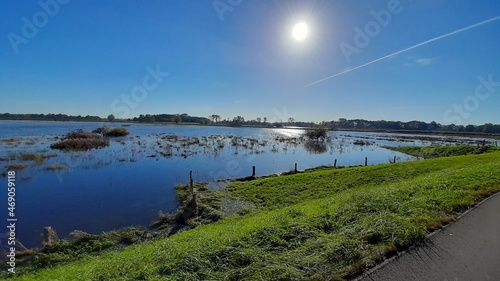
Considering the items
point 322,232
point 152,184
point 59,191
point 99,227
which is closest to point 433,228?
point 322,232

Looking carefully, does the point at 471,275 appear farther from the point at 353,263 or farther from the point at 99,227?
the point at 99,227

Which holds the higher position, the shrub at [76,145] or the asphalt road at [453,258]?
the asphalt road at [453,258]

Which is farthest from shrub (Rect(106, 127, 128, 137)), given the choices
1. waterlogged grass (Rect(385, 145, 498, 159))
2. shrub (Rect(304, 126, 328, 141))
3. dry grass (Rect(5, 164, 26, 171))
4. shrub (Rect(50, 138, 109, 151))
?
waterlogged grass (Rect(385, 145, 498, 159))

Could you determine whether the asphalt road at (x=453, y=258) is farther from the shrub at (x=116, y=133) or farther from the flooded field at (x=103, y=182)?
the shrub at (x=116, y=133)

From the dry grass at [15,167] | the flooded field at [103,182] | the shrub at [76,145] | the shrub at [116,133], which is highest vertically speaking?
the shrub at [116,133]

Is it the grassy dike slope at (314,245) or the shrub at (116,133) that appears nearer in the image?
the grassy dike slope at (314,245)

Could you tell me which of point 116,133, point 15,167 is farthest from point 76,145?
point 116,133

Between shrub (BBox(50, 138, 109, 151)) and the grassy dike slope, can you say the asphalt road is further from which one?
shrub (BBox(50, 138, 109, 151))

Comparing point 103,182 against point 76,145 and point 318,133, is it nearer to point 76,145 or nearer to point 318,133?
point 76,145

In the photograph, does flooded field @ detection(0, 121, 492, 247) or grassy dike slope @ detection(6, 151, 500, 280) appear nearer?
grassy dike slope @ detection(6, 151, 500, 280)

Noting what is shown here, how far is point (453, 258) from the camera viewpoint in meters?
4.80

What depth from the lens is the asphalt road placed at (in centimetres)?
424

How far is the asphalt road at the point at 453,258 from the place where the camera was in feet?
13.9

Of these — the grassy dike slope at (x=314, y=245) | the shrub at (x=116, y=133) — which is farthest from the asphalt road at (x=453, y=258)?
the shrub at (x=116, y=133)
